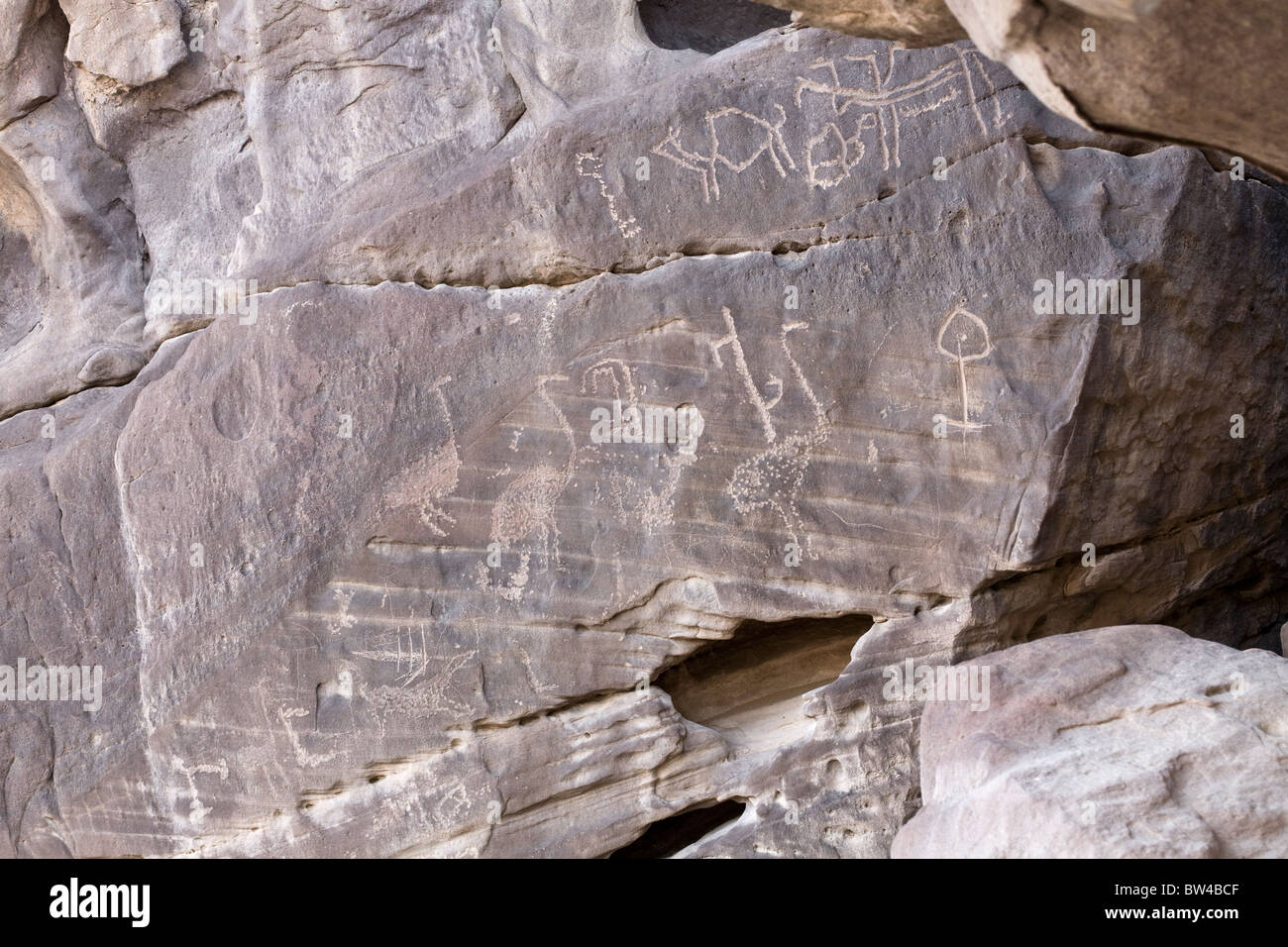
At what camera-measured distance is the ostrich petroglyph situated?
437 centimetres

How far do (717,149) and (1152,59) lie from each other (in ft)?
6.83

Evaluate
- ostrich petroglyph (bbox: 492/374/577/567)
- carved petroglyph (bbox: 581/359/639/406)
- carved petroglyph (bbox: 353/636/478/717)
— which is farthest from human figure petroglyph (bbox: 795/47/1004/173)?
carved petroglyph (bbox: 353/636/478/717)

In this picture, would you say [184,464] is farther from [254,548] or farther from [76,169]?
[76,169]

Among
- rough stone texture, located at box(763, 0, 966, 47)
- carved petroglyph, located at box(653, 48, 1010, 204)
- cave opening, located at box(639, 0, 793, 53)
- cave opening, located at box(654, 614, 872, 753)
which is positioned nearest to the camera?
rough stone texture, located at box(763, 0, 966, 47)

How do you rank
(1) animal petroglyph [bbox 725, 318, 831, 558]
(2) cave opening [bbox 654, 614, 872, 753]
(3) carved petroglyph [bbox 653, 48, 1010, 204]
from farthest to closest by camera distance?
1. (2) cave opening [bbox 654, 614, 872, 753]
2. (3) carved petroglyph [bbox 653, 48, 1010, 204]
3. (1) animal petroglyph [bbox 725, 318, 831, 558]

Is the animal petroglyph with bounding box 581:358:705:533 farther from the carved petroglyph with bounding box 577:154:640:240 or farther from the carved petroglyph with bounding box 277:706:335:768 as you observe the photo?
the carved petroglyph with bounding box 277:706:335:768

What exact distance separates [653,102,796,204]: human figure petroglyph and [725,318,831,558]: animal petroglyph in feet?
1.96

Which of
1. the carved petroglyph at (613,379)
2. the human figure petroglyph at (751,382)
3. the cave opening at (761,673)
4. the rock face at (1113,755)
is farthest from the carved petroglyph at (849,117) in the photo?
the rock face at (1113,755)

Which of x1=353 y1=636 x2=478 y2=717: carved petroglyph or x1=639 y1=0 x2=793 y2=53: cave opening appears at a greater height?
x1=639 y1=0 x2=793 y2=53: cave opening

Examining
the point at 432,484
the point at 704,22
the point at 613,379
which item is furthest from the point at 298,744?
the point at 704,22

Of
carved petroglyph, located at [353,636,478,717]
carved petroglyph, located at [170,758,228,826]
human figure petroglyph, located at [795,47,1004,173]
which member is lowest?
carved petroglyph, located at [170,758,228,826]

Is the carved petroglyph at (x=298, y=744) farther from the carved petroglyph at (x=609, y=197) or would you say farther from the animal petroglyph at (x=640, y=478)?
the carved petroglyph at (x=609, y=197)

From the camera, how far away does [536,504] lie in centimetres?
437

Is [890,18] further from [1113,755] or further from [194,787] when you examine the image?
[194,787]
